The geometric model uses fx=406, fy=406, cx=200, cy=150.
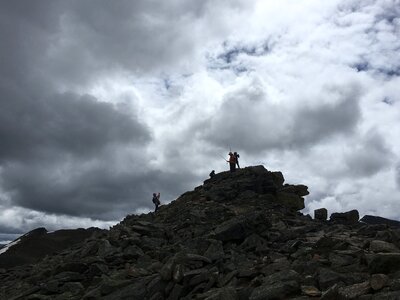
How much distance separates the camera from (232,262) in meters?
22.6

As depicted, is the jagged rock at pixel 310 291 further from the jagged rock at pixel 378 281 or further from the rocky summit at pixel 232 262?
the jagged rock at pixel 378 281

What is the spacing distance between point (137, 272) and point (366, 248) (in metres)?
12.9

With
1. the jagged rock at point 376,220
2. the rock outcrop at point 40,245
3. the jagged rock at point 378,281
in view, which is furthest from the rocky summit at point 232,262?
the rock outcrop at point 40,245

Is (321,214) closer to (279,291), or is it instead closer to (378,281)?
(279,291)

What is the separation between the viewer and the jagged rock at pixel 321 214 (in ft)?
136

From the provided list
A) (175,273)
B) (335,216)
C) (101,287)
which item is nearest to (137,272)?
(101,287)

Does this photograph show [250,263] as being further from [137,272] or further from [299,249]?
[137,272]

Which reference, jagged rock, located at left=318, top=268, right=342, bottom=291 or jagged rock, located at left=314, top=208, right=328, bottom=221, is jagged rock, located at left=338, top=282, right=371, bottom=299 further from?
jagged rock, located at left=314, top=208, right=328, bottom=221

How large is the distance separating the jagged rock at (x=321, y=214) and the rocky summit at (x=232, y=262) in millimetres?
99

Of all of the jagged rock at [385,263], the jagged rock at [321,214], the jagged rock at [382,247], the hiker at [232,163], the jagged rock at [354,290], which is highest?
the hiker at [232,163]

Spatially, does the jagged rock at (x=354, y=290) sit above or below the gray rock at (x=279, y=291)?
below

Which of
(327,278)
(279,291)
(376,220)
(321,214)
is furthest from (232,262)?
(376,220)

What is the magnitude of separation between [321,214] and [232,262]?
21.9 meters

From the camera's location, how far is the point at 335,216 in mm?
41250
